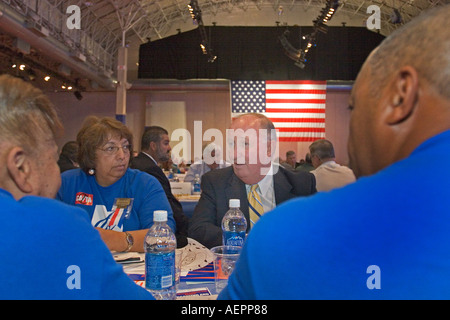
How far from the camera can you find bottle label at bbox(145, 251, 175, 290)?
1242 millimetres

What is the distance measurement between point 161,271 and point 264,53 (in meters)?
12.3

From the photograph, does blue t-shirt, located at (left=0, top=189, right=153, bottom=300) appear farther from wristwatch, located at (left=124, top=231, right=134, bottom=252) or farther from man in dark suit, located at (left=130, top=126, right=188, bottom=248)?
man in dark suit, located at (left=130, top=126, right=188, bottom=248)

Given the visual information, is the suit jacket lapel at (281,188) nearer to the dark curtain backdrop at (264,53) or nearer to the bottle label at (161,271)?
the bottle label at (161,271)

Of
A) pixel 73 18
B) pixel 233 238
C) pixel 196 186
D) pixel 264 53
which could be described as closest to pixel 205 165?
pixel 196 186

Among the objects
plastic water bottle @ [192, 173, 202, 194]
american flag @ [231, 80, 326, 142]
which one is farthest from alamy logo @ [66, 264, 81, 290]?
american flag @ [231, 80, 326, 142]

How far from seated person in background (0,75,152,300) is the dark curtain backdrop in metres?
12.1

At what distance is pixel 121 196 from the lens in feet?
7.38

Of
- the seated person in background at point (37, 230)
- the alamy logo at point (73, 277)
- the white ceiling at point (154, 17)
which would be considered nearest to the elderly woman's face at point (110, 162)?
the seated person in background at point (37, 230)

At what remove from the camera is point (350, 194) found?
509 mm

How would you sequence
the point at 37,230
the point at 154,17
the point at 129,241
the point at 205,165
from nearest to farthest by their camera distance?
the point at 37,230 < the point at 129,241 < the point at 205,165 < the point at 154,17

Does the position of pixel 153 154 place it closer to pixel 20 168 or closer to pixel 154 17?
pixel 20 168
